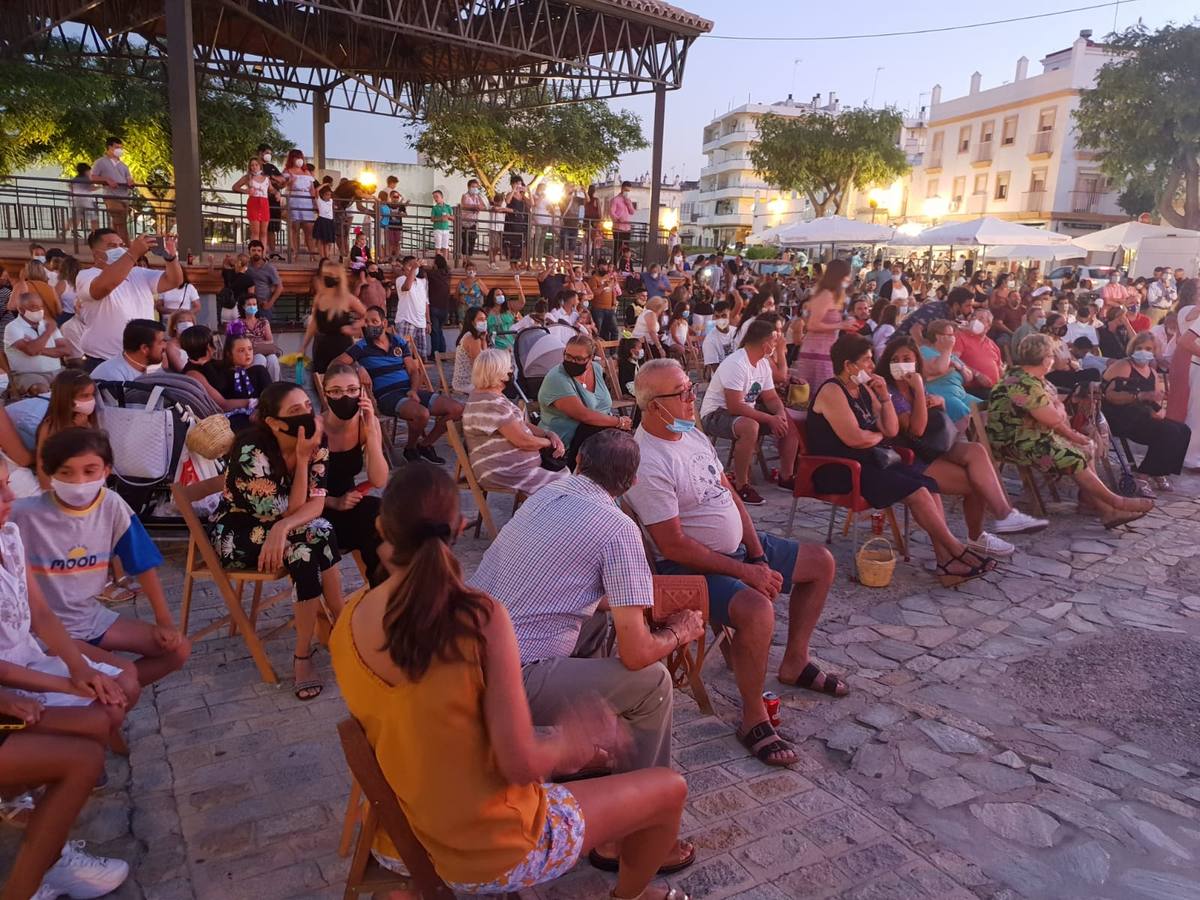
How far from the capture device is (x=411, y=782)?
1855 mm

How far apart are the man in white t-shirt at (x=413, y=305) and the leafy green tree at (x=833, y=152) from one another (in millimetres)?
31699

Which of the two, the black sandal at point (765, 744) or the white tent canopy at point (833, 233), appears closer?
the black sandal at point (765, 744)

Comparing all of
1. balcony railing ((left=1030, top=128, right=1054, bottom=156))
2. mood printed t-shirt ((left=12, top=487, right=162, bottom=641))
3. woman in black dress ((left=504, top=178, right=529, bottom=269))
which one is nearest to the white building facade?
balcony railing ((left=1030, top=128, right=1054, bottom=156))

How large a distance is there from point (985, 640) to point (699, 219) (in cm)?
8628

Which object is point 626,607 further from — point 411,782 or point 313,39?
point 313,39

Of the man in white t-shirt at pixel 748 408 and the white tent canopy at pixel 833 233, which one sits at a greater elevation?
the white tent canopy at pixel 833 233

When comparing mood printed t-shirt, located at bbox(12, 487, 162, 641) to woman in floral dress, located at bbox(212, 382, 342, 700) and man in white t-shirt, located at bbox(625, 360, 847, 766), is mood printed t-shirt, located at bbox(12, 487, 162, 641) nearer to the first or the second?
woman in floral dress, located at bbox(212, 382, 342, 700)

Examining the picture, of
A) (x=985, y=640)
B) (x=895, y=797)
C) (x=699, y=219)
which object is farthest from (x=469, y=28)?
(x=699, y=219)

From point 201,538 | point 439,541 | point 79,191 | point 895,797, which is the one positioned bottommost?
point 895,797

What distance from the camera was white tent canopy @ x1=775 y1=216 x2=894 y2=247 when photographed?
61.6 feet

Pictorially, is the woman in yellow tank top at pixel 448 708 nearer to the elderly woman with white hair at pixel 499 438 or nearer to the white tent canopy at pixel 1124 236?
the elderly woman with white hair at pixel 499 438

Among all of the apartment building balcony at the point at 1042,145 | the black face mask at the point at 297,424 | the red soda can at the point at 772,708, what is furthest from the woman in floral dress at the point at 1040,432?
the apartment building balcony at the point at 1042,145

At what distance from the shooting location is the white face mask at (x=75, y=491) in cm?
279

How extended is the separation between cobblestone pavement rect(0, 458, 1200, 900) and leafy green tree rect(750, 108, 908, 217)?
3727 centimetres
